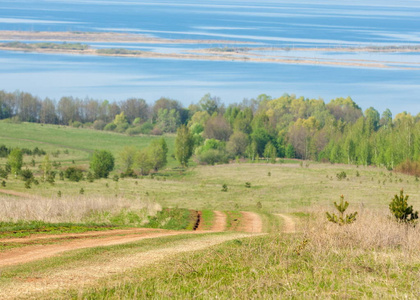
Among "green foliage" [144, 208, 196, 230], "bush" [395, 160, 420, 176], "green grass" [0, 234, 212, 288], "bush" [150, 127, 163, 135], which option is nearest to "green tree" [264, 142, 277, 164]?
"bush" [395, 160, 420, 176]

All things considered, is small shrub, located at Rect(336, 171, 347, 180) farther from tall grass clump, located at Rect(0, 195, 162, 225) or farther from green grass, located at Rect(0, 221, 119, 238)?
green grass, located at Rect(0, 221, 119, 238)

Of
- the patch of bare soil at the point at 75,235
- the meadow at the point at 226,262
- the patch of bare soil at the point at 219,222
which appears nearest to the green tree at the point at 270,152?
the patch of bare soil at the point at 219,222

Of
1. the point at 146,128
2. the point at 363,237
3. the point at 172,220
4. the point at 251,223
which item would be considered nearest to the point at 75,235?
the point at 172,220

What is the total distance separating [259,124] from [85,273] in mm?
80803

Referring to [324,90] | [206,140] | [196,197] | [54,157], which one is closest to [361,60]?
[324,90]

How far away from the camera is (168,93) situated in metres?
128

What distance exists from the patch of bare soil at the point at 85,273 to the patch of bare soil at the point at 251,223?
7217 mm

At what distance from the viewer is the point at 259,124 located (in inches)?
3642

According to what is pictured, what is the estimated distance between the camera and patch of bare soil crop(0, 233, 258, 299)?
11039 mm

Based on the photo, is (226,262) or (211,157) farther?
(211,157)

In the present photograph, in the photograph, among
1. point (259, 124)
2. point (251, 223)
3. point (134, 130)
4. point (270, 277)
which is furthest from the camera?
point (134, 130)

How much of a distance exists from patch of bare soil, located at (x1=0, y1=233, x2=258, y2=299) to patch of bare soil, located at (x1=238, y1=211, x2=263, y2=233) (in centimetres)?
722

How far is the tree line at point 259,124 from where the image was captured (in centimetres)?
7519

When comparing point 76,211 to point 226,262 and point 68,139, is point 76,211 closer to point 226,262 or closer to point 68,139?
point 226,262
